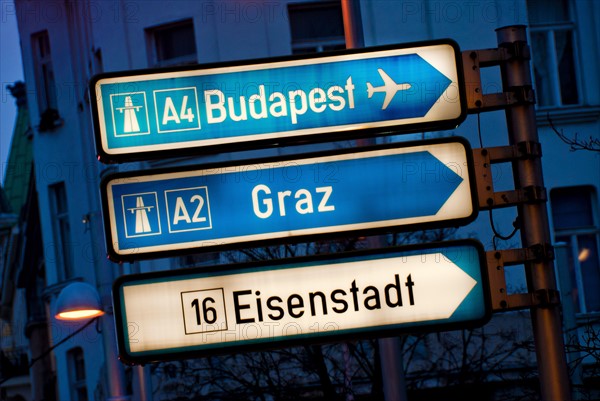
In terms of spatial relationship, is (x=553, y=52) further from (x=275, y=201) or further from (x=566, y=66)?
(x=275, y=201)

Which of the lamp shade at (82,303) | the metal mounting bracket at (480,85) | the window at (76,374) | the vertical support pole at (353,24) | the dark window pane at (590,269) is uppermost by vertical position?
the vertical support pole at (353,24)

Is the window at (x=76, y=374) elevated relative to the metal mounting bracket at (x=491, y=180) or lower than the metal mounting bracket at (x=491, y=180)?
lower

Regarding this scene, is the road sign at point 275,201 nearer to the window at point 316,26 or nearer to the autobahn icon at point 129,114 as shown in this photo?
the autobahn icon at point 129,114

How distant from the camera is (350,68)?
5531mm

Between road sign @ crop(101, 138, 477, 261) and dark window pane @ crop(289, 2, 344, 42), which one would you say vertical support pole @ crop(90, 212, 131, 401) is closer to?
dark window pane @ crop(289, 2, 344, 42)

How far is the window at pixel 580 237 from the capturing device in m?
21.2

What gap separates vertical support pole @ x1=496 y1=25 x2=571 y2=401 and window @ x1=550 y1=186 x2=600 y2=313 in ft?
51.9

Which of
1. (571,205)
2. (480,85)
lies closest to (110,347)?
(480,85)

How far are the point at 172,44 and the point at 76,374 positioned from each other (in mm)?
9407

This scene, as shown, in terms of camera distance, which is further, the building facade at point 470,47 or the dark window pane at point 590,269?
the dark window pane at point 590,269

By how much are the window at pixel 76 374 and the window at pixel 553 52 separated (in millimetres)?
12366

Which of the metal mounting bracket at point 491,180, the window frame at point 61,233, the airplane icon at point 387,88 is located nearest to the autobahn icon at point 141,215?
the airplane icon at point 387,88

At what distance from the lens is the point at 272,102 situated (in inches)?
216

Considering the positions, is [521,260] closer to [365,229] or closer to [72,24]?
[365,229]
